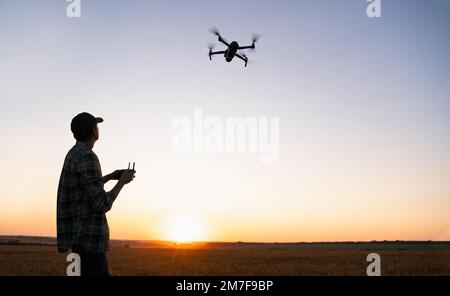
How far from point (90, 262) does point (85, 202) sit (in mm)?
410

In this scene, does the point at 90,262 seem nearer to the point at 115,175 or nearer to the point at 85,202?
the point at 85,202

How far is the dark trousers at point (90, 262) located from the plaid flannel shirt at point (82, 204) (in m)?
0.04

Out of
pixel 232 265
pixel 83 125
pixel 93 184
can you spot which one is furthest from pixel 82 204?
pixel 232 265

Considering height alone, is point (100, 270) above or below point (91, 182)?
below

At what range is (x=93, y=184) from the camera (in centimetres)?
332

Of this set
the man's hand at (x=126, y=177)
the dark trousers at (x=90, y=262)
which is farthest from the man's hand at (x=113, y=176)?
the dark trousers at (x=90, y=262)

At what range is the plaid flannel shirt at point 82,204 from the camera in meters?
3.30

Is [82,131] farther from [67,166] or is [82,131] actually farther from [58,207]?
[58,207]

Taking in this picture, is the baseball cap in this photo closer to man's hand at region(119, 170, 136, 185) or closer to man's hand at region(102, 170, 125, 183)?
man's hand at region(102, 170, 125, 183)

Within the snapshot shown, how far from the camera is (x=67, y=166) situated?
11.3 ft
